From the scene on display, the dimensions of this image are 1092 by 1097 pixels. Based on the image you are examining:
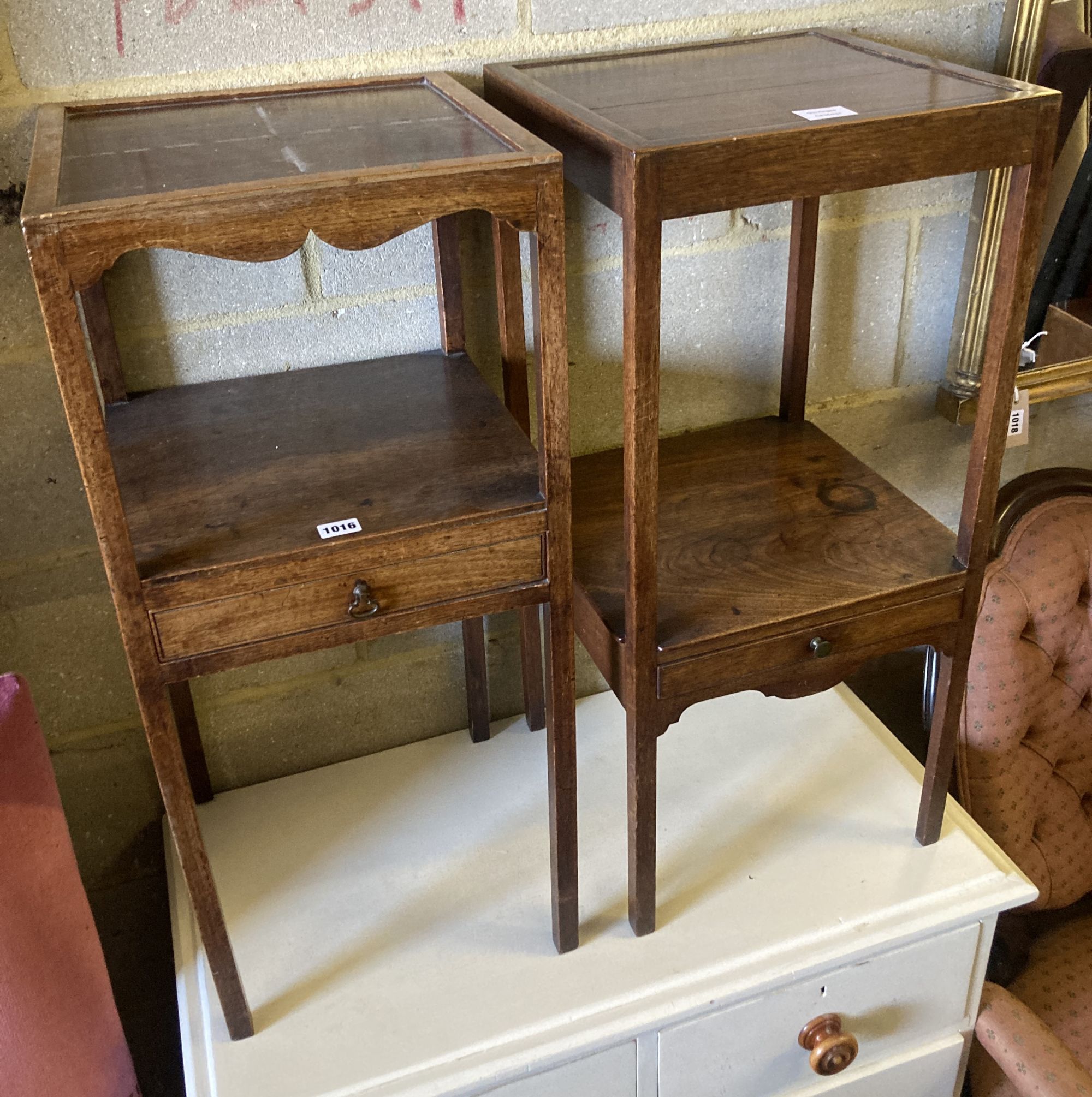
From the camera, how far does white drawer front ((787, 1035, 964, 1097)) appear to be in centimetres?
129

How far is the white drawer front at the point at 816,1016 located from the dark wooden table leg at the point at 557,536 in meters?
0.18

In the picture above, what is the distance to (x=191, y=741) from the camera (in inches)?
54.1

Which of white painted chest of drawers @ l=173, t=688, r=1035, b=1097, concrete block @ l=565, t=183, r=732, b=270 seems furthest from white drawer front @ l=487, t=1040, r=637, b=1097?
concrete block @ l=565, t=183, r=732, b=270

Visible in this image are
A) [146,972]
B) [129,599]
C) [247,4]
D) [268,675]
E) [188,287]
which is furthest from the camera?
[146,972]

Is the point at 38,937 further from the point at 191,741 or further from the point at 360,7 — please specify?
the point at 360,7

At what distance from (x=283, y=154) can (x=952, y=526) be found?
1157 millimetres

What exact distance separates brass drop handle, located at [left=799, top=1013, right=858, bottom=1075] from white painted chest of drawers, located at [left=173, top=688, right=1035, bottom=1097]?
0.05 feet

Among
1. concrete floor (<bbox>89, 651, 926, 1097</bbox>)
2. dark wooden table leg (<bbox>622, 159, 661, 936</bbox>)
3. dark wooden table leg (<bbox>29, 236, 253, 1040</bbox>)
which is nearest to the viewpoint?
dark wooden table leg (<bbox>29, 236, 253, 1040</bbox>)

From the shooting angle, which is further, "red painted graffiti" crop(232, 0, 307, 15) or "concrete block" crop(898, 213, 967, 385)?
"concrete block" crop(898, 213, 967, 385)

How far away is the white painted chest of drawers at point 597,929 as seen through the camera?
44.0 inches

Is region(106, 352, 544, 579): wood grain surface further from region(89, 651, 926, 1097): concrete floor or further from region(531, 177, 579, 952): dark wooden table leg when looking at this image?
region(89, 651, 926, 1097): concrete floor

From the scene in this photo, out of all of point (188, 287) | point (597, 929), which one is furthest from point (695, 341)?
point (597, 929)

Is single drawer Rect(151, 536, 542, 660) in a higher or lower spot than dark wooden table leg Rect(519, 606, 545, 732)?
higher

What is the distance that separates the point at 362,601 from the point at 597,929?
501mm
